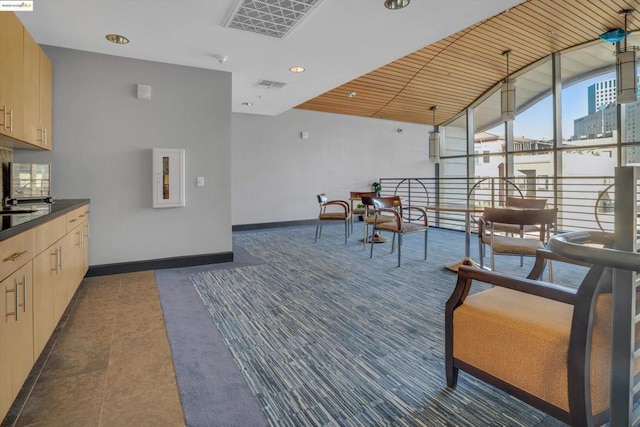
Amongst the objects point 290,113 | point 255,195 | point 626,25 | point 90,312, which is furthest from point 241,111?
point 626,25

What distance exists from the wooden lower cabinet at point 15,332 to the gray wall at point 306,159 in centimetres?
575

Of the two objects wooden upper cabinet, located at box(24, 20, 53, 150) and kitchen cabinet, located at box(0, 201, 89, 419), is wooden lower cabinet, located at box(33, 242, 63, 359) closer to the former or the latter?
kitchen cabinet, located at box(0, 201, 89, 419)

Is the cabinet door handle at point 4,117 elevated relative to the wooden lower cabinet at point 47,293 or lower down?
elevated

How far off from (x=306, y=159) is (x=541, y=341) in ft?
23.5

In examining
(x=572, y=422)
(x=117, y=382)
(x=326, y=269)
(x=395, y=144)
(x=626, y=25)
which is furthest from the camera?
(x=395, y=144)

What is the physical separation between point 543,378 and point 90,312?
3116 millimetres

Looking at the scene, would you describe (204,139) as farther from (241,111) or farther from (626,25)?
(626,25)

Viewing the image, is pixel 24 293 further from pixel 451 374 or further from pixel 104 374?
pixel 451 374

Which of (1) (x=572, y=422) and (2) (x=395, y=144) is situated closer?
(1) (x=572, y=422)

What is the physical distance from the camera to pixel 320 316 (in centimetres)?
270

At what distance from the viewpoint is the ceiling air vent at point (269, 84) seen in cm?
496

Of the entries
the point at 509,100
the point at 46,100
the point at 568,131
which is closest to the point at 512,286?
the point at 46,100

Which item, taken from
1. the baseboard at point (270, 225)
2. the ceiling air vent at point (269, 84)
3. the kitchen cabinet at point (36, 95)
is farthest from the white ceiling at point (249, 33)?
the baseboard at point (270, 225)

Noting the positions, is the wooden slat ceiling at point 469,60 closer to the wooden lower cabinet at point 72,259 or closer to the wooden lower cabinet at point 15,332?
the wooden lower cabinet at point 72,259
